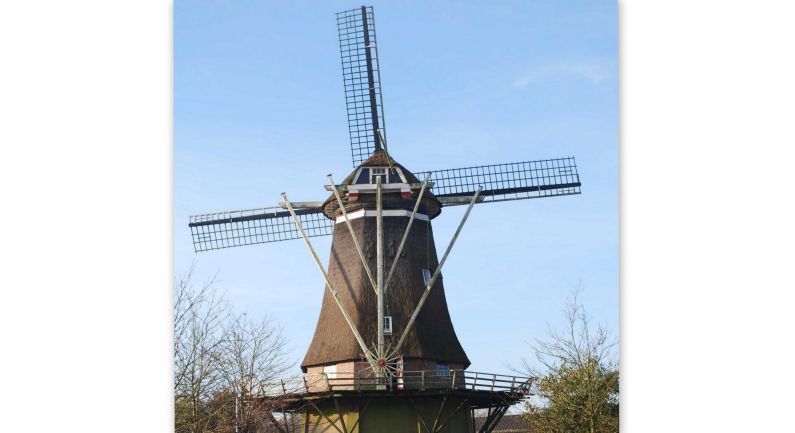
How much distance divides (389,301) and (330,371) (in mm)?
1640

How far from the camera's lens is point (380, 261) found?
17297 mm

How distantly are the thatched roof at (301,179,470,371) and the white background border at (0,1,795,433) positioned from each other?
7.01 metres

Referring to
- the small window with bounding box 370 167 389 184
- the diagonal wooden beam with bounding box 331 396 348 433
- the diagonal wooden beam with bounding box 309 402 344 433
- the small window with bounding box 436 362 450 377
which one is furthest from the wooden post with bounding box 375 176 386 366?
the diagonal wooden beam with bounding box 309 402 344 433

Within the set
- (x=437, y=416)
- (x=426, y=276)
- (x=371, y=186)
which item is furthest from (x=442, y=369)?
(x=371, y=186)

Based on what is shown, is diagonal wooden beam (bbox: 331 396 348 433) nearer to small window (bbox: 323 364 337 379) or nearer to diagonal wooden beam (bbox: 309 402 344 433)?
diagonal wooden beam (bbox: 309 402 344 433)

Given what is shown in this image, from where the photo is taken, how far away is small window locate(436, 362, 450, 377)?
16969 millimetres
